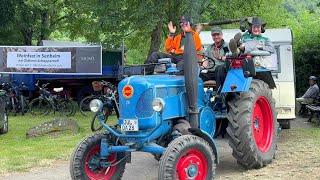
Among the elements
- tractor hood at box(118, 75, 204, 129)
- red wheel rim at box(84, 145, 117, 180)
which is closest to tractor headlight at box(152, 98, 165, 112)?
tractor hood at box(118, 75, 204, 129)

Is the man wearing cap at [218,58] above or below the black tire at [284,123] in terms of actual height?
above

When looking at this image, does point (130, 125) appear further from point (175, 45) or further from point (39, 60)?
point (39, 60)

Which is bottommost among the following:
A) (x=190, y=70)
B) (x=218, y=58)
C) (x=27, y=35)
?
(x=190, y=70)

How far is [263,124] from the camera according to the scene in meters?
8.94

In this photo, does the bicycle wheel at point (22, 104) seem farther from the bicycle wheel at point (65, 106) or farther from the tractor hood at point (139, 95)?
the tractor hood at point (139, 95)

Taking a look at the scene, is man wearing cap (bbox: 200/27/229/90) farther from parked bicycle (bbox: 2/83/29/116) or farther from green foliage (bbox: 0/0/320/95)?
parked bicycle (bbox: 2/83/29/116)

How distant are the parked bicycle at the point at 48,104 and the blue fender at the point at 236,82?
1289cm

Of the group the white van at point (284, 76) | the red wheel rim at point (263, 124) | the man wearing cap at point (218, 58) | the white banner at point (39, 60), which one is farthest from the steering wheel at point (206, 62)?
the white banner at point (39, 60)

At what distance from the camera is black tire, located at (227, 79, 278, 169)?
786 centimetres

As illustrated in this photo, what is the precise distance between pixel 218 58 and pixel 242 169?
1841mm

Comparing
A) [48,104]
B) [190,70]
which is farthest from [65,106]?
[190,70]

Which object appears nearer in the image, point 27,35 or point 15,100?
point 15,100

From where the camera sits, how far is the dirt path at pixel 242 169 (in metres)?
7.81

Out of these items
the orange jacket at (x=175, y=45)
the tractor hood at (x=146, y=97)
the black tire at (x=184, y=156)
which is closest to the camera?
the black tire at (x=184, y=156)
